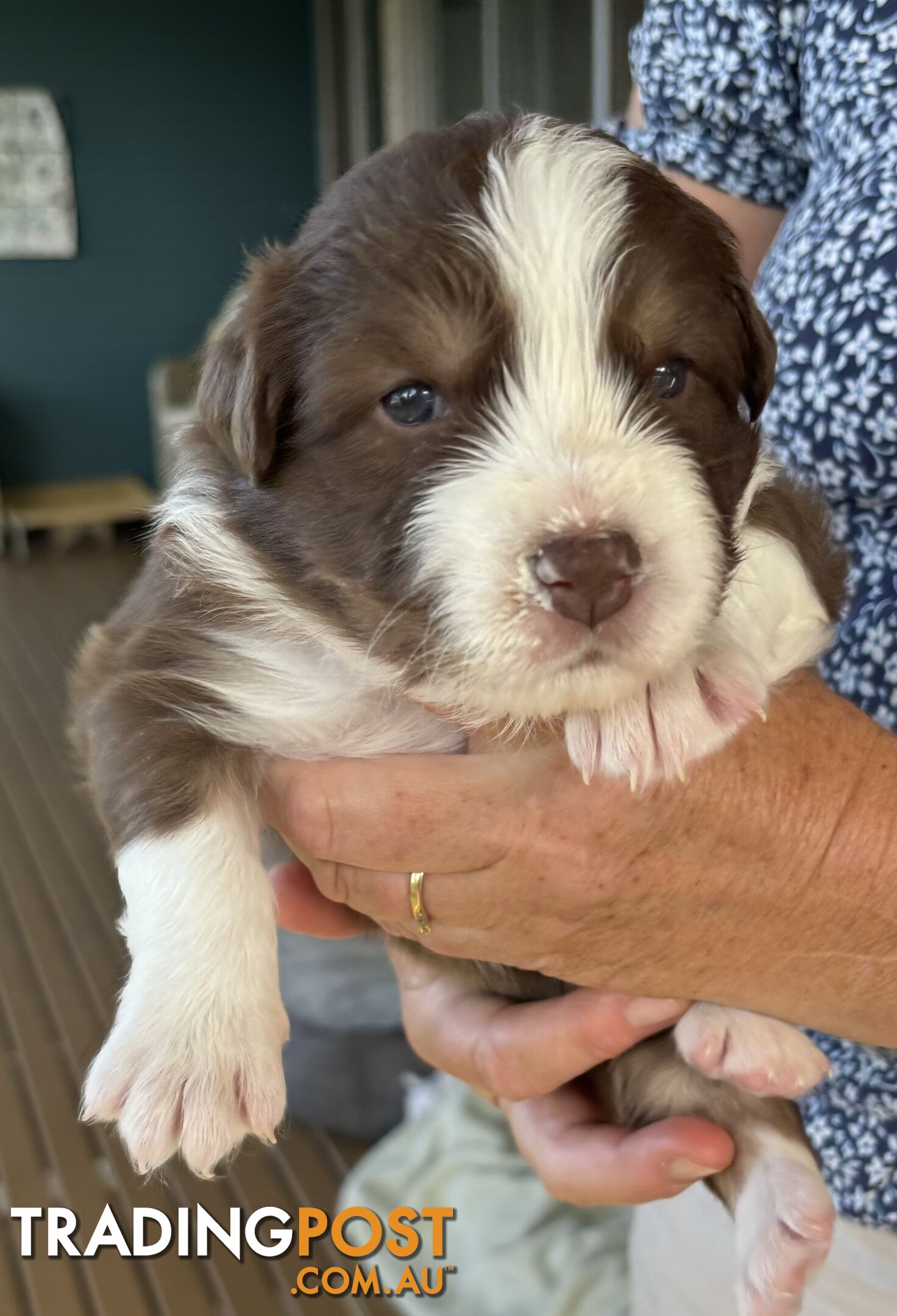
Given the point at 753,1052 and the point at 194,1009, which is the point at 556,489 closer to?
the point at 194,1009

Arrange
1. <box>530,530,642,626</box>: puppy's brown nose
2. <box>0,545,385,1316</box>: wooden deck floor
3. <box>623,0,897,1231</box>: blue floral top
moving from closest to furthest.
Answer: <box>530,530,642,626</box>: puppy's brown nose
<box>623,0,897,1231</box>: blue floral top
<box>0,545,385,1316</box>: wooden deck floor

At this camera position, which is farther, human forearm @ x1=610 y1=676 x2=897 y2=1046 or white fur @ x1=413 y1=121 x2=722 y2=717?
human forearm @ x1=610 y1=676 x2=897 y2=1046

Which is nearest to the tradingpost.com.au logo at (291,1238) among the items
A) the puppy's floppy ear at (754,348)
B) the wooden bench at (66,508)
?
the puppy's floppy ear at (754,348)

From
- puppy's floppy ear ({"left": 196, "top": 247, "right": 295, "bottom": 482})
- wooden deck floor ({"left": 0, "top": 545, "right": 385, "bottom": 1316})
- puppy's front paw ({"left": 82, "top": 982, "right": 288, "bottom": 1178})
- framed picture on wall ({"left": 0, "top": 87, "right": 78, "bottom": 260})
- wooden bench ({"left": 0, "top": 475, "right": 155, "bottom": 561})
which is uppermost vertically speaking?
puppy's floppy ear ({"left": 196, "top": 247, "right": 295, "bottom": 482})

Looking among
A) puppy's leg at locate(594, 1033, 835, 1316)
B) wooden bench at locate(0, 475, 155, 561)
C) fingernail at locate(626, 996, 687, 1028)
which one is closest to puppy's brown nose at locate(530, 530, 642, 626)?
fingernail at locate(626, 996, 687, 1028)

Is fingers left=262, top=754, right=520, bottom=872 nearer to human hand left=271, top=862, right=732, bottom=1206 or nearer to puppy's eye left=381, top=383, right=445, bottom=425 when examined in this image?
human hand left=271, top=862, right=732, bottom=1206

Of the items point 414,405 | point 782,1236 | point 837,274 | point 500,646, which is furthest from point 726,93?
point 782,1236

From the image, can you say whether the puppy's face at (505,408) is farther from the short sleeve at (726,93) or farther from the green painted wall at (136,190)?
the green painted wall at (136,190)
